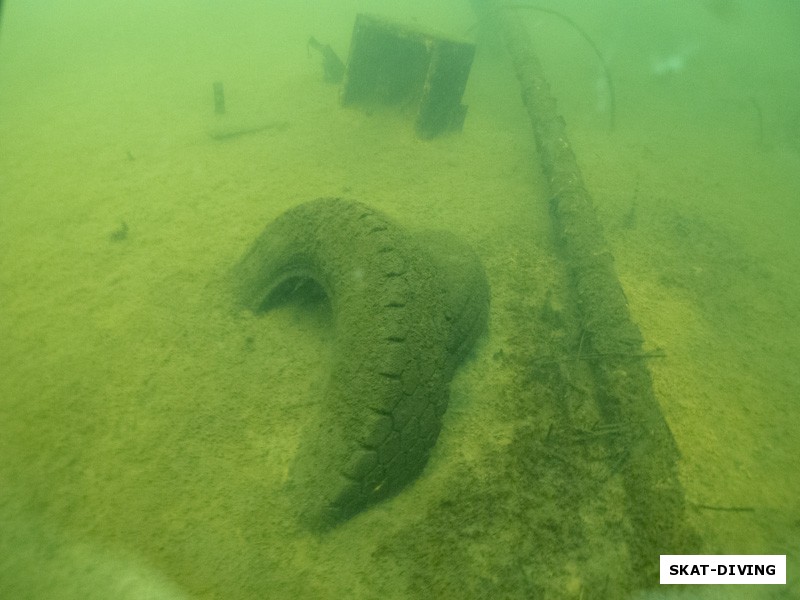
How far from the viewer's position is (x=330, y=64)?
28.6 feet

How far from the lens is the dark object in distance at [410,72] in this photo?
22.3 ft

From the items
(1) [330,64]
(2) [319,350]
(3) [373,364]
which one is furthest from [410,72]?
(3) [373,364]

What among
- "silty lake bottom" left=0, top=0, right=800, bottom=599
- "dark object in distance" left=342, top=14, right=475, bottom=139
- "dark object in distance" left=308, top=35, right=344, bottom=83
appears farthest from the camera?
"dark object in distance" left=308, top=35, right=344, bottom=83

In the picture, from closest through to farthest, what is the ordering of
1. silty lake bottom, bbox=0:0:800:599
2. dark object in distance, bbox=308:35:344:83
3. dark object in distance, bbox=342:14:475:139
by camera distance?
1. silty lake bottom, bbox=0:0:800:599
2. dark object in distance, bbox=342:14:475:139
3. dark object in distance, bbox=308:35:344:83

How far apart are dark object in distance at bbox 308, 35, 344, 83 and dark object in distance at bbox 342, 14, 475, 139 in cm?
138

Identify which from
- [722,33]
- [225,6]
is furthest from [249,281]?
[722,33]

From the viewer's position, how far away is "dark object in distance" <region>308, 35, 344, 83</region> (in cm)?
862

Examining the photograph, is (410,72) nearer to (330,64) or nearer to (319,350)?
(330,64)

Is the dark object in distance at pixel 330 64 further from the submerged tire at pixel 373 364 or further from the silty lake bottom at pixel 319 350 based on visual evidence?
the submerged tire at pixel 373 364

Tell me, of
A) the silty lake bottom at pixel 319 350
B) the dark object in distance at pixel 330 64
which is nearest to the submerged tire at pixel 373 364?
the silty lake bottom at pixel 319 350

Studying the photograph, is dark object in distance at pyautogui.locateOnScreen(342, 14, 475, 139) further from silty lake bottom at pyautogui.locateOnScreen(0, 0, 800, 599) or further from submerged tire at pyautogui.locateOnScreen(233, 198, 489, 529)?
Answer: submerged tire at pyautogui.locateOnScreen(233, 198, 489, 529)

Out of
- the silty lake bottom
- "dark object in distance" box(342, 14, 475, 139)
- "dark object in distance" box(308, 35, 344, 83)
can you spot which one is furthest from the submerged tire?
"dark object in distance" box(308, 35, 344, 83)

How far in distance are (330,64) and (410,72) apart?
216 cm

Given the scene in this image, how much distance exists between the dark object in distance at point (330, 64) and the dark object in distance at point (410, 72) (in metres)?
1.38
